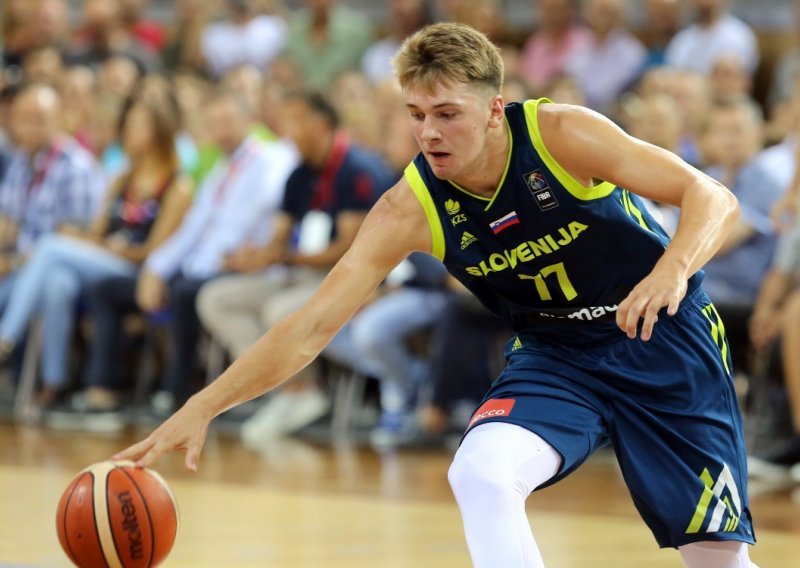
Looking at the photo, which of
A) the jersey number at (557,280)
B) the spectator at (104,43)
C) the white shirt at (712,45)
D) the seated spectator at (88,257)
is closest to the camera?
the jersey number at (557,280)

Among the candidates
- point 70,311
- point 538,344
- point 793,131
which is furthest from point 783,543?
point 70,311

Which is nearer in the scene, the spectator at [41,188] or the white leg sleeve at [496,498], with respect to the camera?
the white leg sleeve at [496,498]

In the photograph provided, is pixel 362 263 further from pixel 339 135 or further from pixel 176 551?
pixel 339 135

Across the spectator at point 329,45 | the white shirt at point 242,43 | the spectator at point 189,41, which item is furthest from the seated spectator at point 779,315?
the spectator at point 189,41

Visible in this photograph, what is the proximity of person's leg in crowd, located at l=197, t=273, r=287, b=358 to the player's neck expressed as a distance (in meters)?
5.66

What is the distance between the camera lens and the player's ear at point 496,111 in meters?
3.65

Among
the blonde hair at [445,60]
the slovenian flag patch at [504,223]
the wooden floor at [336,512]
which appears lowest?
the wooden floor at [336,512]

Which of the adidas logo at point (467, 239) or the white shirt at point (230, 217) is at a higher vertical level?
the white shirt at point (230, 217)

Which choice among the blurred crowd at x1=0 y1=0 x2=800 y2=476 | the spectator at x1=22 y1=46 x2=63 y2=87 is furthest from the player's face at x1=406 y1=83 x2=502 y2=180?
the spectator at x1=22 y1=46 x2=63 y2=87

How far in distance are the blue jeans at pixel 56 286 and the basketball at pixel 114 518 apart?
20.3ft

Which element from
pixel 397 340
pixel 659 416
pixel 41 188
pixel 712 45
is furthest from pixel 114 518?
pixel 712 45

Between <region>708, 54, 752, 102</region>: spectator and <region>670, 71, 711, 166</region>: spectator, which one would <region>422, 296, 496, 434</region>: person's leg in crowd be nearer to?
<region>670, 71, 711, 166</region>: spectator

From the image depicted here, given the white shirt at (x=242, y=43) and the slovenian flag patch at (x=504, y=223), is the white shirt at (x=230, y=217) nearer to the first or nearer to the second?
the white shirt at (x=242, y=43)

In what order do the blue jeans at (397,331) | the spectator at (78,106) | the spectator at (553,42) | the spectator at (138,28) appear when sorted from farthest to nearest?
the spectator at (138,28), the spectator at (78,106), the spectator at (553,42), the blue jeans at (397,331)
